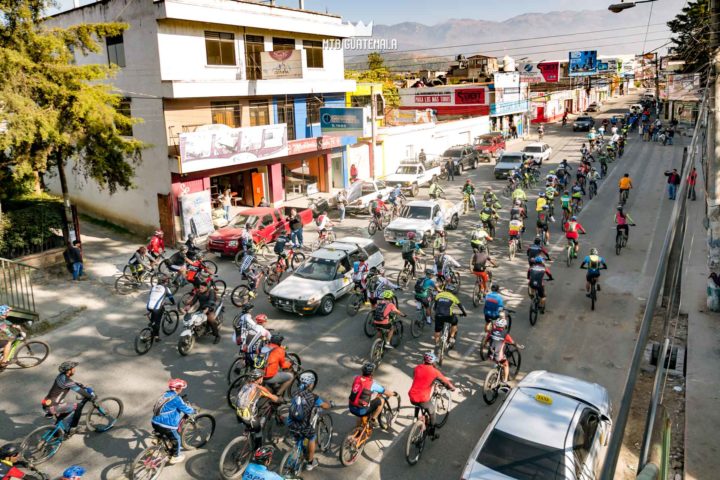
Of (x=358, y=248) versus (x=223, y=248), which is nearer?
(x=358, y=248)

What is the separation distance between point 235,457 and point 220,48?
20582 mm

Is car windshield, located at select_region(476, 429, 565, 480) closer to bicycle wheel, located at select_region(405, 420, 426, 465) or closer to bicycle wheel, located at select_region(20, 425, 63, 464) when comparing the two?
bicycle wheel, located at select_region(405, 420, 426, 465)

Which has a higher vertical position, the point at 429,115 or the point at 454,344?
the point at 429,115

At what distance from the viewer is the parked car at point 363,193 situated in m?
26.7

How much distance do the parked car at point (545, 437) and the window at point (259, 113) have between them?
71.1 ft

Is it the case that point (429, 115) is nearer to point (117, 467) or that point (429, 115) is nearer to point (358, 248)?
point (358, 248)

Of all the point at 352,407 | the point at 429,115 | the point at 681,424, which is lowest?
the point at 681,424

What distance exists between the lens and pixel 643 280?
56.0 feet

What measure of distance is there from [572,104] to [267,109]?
66913 mm

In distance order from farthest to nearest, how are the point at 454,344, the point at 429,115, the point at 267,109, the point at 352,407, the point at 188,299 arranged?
1. the point at 429,115
2. the point at 267,109
3. the point at 188,299
4. the point at 454,344
5. the point at 352,407

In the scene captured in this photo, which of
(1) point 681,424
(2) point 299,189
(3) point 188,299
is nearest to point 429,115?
(2) point 299,189

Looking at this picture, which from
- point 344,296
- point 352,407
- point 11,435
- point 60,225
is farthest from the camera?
point 60,225

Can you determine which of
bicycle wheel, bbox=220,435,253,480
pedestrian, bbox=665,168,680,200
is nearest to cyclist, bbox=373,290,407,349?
bicycle wheel, bbox=220,435,253,480

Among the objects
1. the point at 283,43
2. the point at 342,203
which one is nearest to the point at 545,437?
the point at 342,203
